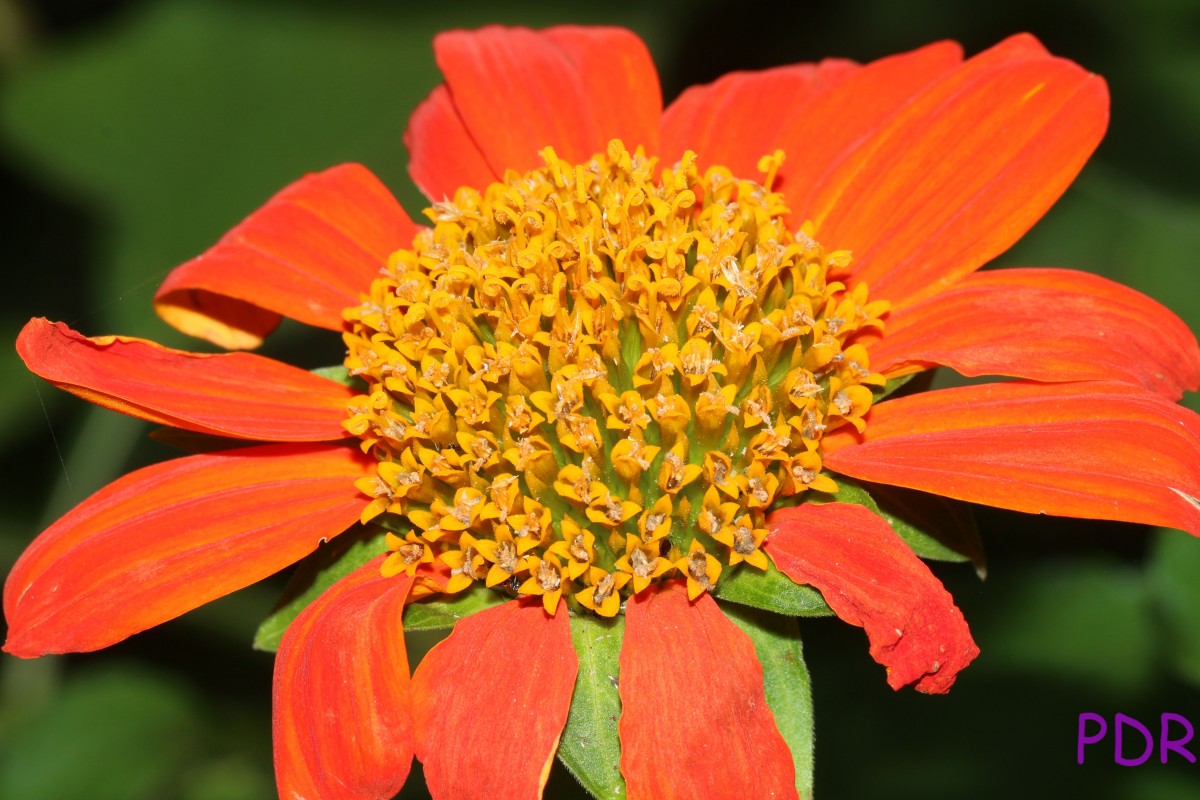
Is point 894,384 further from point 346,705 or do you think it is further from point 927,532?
point 346,705

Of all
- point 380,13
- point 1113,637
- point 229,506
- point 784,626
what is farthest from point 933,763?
point 380,13

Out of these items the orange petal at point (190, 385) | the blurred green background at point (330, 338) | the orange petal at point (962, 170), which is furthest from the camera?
the blurred green background at point (330, 338)

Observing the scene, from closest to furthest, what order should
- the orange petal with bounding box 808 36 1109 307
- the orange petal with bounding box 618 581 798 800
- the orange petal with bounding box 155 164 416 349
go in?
the orange petal with bounding box 618 581 798 800 < the orange petal with bounding box 808 36 1109 307 < the orange petal with bounding box 155 164 416 349

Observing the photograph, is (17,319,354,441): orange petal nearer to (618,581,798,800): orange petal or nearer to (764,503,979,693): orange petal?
(618,581,798,800): orange petal

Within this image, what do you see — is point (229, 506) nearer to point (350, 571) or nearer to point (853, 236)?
point (350, 571)

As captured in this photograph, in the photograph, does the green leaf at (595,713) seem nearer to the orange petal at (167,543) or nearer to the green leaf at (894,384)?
the orange petal at (167,543)

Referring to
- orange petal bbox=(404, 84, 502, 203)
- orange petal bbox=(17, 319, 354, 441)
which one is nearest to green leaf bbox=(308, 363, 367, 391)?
orange petal bbox=(17, 319, 354, 441)

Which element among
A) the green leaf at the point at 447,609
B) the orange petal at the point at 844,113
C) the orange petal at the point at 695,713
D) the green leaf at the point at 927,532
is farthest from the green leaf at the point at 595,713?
the orange petal at the point at 844,113

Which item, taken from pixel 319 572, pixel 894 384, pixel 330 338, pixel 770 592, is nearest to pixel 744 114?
pixel 894 384
